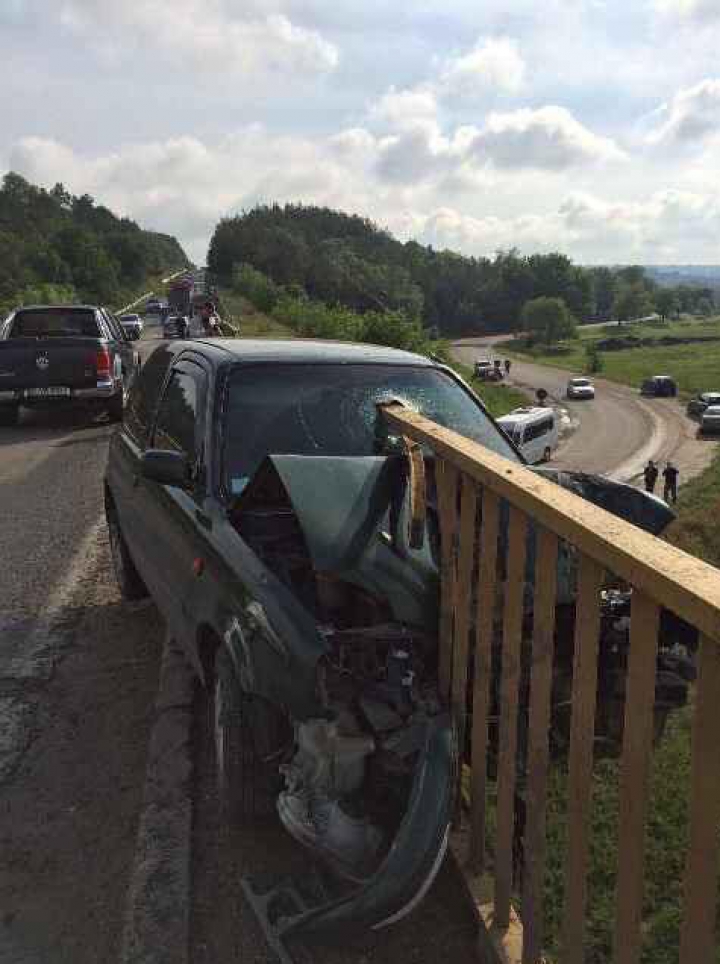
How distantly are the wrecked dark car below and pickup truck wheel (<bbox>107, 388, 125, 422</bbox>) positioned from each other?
9663 mm

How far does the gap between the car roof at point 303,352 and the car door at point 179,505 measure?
0.63 ft

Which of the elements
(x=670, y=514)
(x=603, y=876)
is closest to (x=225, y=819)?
(x=603, y=876)

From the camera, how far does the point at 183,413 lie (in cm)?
467

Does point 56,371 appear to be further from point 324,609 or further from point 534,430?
point 534,430

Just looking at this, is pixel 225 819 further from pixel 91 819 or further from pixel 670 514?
pixel 670 514

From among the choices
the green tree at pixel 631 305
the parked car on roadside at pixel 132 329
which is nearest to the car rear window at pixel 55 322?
the parked car on roadside at pixel 132 329

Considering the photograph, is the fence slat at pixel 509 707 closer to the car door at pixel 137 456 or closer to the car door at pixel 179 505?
the car door at pixel 179 505

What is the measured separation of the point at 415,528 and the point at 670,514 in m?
1.21

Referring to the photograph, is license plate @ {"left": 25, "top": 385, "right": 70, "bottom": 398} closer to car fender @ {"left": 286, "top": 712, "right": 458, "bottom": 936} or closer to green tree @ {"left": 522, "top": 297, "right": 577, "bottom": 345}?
car fender @ {"left": 286, "top": 712, "right": 458, "bottom": 936}

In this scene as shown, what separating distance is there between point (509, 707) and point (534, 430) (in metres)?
34.7

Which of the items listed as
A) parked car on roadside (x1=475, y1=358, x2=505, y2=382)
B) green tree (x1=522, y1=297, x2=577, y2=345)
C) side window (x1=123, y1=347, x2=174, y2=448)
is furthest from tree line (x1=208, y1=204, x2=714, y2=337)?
side window (x1=123, y1=347, x2=174, y2=448)

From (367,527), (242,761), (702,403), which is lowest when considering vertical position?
(702,403)

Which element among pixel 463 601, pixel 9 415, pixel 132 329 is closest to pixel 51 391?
pixel 9 415

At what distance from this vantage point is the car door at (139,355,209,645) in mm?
3996
